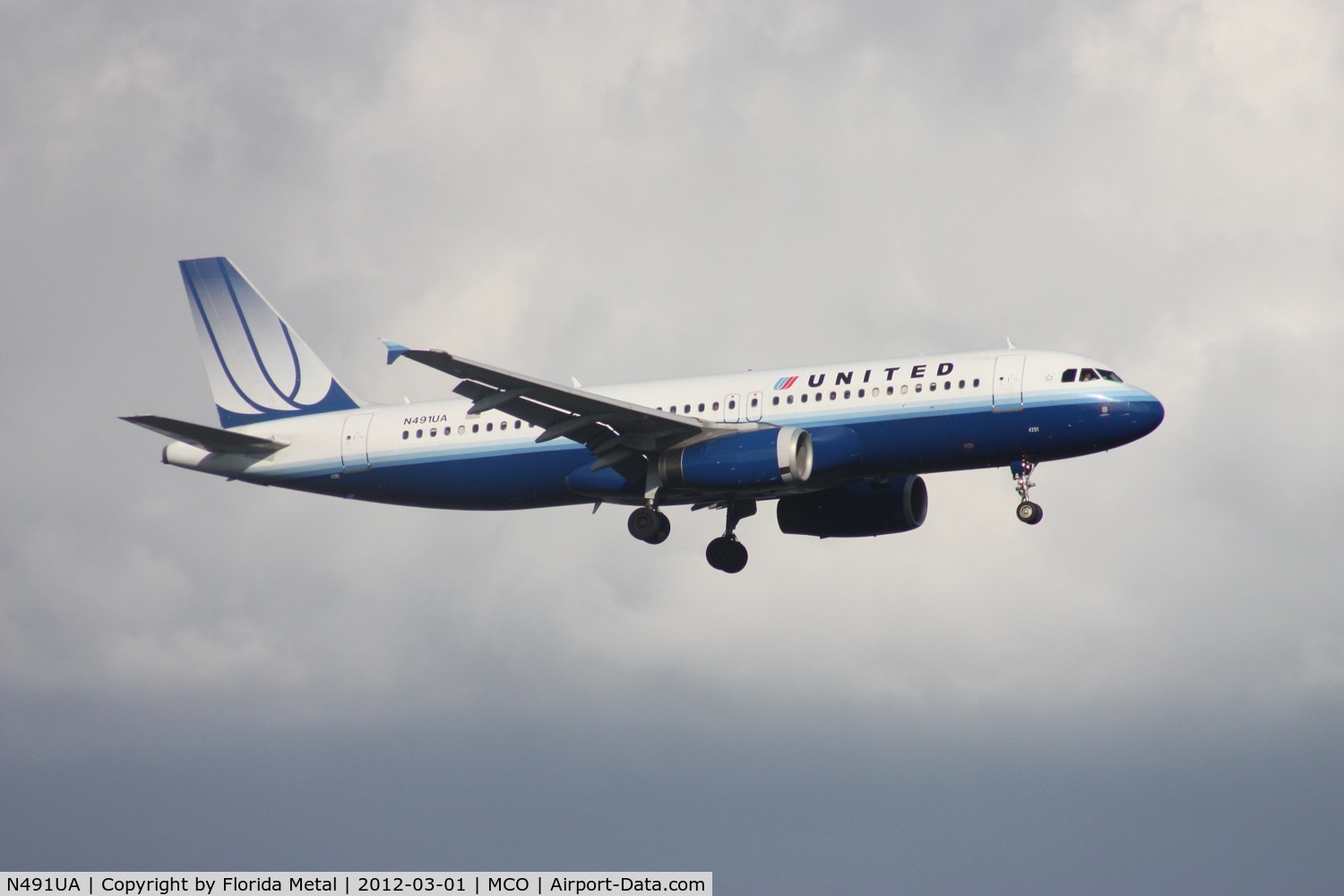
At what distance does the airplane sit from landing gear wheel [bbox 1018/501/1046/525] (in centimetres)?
5

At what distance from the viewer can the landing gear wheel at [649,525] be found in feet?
168

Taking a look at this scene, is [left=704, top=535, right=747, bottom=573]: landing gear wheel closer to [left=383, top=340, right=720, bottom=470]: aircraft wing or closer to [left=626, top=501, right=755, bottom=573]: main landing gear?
[left=626, top=501, right=755, bottom=573]: main landing gear

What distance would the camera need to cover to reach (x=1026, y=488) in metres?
48.4

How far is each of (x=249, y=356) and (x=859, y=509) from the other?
70.2 feet

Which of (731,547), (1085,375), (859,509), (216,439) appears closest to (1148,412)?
(1085,375)

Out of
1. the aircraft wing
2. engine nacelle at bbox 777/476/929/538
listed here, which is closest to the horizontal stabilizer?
the aircraft wing

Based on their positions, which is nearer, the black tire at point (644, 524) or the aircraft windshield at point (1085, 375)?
the aircraft windshield at point (1085, 375)

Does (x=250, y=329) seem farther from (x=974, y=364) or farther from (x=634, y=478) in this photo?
(x=974, y=364)

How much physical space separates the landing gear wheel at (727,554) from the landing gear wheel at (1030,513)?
10295mm

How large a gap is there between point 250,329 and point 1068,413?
28.6 m

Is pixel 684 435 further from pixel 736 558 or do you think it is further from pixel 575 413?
pixel 736 558

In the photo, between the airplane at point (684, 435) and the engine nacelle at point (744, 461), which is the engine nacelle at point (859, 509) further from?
the engine nacelle at point (744, 461)

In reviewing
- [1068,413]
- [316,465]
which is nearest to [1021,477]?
[1068,413]

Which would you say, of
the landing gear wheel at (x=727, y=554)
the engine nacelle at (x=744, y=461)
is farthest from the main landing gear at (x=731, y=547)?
the engine nacelle at (x=744, y=461)
